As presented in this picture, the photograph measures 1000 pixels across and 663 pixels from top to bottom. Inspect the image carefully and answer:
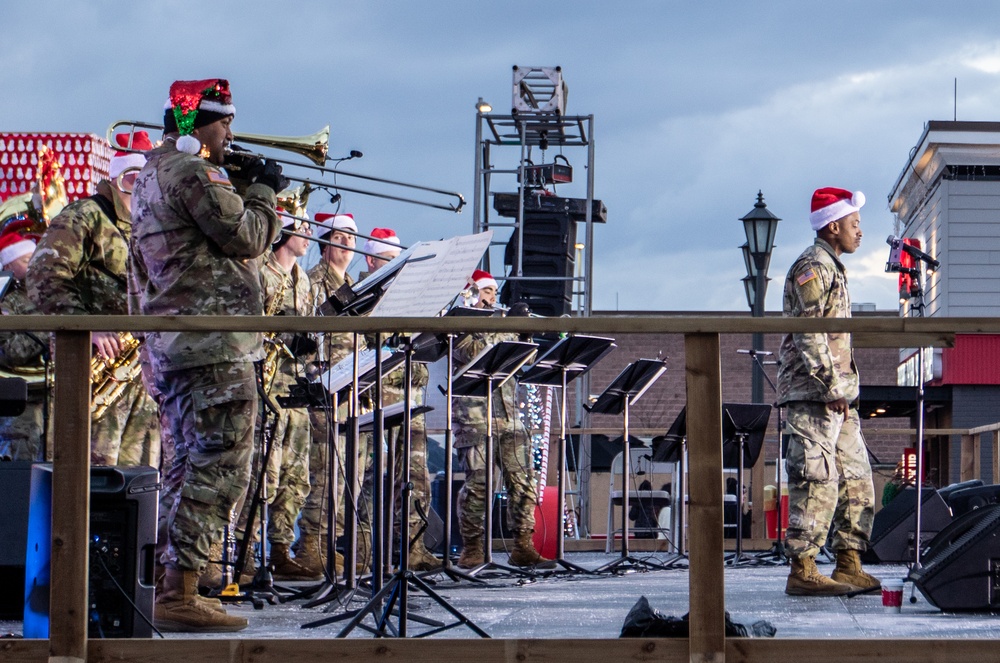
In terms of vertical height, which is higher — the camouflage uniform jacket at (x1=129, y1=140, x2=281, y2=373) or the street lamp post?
the street lamp post

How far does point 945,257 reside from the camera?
852 inches

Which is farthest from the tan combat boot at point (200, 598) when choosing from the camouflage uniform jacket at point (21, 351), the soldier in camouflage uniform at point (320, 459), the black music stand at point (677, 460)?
the black music stand at point (677, 460)

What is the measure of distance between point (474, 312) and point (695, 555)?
12.3 ft

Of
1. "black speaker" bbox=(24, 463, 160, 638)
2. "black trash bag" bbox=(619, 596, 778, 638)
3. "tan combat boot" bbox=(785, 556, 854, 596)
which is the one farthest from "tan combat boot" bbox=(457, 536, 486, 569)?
"black trash bag" bbox=(619, 596, 778, 638)

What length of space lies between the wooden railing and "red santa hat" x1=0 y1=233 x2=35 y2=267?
3.60m

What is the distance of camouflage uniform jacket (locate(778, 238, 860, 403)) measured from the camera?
6.63 metres

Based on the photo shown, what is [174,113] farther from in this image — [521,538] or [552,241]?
[552,241]

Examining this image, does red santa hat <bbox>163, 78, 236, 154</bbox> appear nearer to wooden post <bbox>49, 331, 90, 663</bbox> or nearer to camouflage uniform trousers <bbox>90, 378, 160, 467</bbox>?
wooden post <bbox>49, 331, 90, 663</bbox>

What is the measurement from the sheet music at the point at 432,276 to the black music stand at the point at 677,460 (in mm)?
4382

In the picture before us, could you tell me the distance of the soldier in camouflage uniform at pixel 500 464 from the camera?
31.2ft

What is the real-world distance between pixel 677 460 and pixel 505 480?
1.48 meters

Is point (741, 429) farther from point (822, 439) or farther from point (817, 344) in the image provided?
point (817, 344)

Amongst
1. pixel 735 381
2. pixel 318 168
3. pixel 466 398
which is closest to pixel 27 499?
pixel 318 168

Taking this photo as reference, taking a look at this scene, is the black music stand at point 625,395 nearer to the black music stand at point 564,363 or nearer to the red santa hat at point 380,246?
the black music stand at point 564,363
